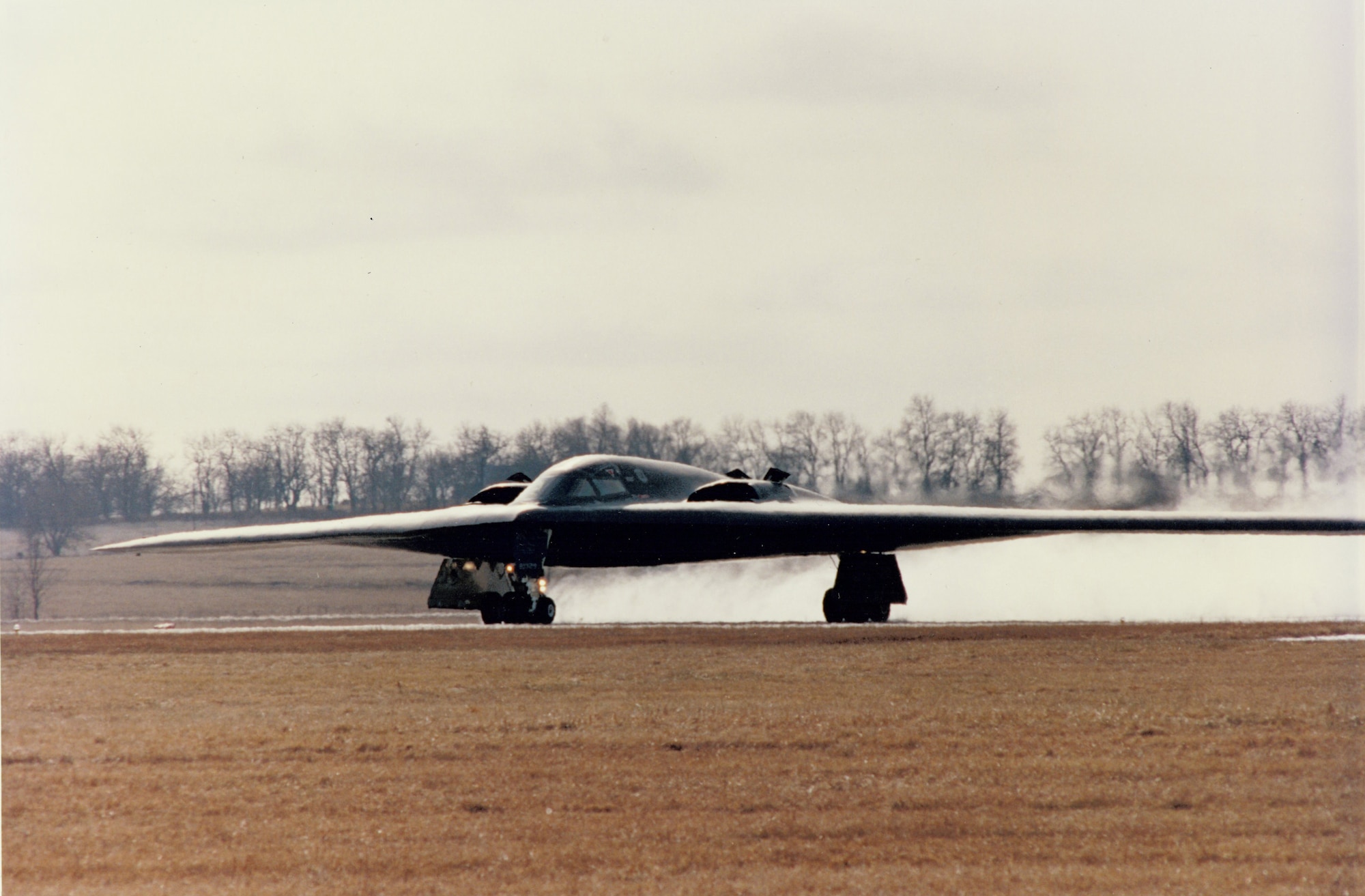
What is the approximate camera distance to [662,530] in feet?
108

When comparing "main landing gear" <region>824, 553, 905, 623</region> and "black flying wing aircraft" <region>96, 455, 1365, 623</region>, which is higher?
"black flying wing aircraft" <region>96, 455, 1365, 623</region>

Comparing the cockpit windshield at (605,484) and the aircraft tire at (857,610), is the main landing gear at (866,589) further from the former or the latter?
the cockpit windshield at (605,484)

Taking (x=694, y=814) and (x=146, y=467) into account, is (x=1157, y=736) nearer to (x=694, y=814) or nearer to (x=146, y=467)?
(x=694, y=814)

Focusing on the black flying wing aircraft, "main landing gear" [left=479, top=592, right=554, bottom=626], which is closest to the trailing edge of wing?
the black flying wing aircraft

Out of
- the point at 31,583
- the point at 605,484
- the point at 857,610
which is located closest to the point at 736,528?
the point at 605,484

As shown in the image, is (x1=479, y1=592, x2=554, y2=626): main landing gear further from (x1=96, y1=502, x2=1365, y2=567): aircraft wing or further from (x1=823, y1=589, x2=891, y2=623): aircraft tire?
(x1=823, y1=589, x2=891, y2=623): aircraft tire

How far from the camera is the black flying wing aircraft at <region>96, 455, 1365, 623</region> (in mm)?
32750

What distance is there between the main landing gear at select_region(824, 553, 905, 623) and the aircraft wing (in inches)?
15.8

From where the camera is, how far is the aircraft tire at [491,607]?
35.0 m

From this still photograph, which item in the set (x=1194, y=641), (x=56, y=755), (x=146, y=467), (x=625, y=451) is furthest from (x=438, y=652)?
(x=146, y=467)

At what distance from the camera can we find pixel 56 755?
45.6ft

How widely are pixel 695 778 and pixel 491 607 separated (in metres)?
23.3

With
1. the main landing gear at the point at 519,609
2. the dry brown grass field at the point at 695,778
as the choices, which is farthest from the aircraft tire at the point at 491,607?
the dry brown grass field at the point at 695,778

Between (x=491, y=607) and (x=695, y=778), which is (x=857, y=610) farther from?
(x=695, y=778)
